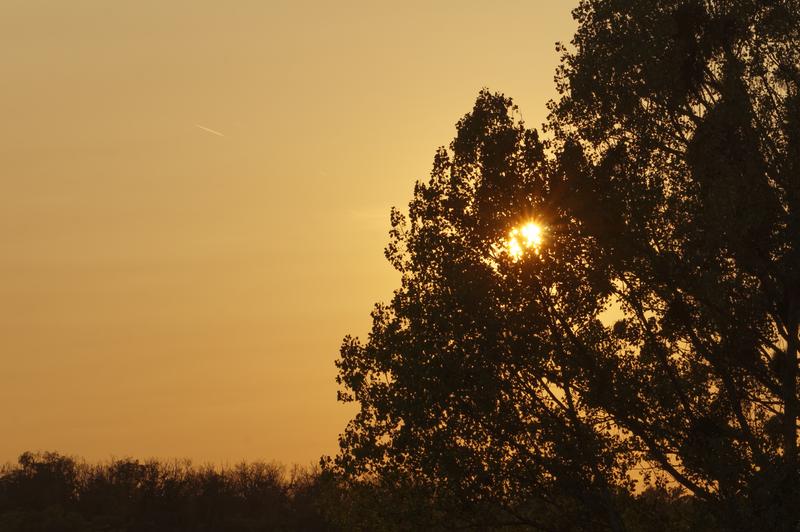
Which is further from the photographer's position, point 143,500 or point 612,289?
point 143,500

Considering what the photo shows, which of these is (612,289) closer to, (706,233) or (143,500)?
(706,233)

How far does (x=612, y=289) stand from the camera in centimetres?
3594

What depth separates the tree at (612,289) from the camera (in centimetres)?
3472

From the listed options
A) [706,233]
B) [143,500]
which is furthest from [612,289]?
[143,500]

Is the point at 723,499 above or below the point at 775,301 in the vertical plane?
below

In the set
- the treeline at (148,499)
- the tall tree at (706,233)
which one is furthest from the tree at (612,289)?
the treeline at (148,499)

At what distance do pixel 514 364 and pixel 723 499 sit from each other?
751cm

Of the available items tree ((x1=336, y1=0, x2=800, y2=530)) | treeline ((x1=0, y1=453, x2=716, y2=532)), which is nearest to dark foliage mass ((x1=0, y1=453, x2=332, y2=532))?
treeline ((x1=0, y1=453, x2=716, y2=532))

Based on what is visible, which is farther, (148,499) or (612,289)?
(148,499)

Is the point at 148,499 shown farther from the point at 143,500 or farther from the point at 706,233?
the point at 706,233

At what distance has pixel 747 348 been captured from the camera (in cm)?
3503

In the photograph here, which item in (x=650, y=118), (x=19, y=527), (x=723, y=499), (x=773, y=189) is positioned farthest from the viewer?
(x=19, y=527)

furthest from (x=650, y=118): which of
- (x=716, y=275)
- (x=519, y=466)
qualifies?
(x=519, y=466)

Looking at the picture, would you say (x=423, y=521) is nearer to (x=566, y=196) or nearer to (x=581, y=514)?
(x=581, y=514)
